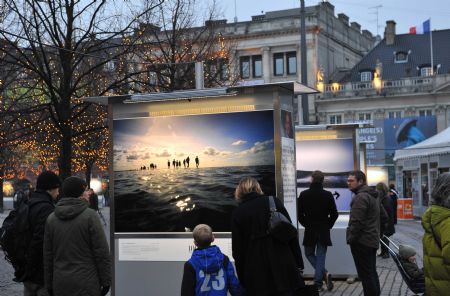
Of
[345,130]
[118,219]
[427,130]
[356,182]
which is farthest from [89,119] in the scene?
[427,130]

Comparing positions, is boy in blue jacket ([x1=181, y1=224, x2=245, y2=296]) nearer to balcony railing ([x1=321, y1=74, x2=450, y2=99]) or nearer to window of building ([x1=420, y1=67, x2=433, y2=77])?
balcony railing ([x1=321, y1=74, x2=450, y2=99])

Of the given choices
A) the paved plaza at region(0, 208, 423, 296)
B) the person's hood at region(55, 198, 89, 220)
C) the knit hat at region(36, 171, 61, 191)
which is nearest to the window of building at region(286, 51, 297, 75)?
the paved plaza at region(0, 208, 423, 296)

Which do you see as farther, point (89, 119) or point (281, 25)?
point (281, 25)

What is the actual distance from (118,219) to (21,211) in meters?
2.84

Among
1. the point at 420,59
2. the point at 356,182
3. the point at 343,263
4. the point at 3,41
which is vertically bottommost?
the point at 343,263

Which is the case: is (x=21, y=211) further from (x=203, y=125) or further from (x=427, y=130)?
(x=427, y=130)

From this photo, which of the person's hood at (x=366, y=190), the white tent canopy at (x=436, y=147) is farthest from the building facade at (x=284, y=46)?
the person's hood at (x=366, y=190)

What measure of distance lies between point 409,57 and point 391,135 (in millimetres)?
17095

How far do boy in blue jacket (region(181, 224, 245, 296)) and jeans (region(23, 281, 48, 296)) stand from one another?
1.50 m

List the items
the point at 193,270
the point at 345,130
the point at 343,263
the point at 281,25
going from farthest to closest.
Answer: the point at 281,25 < the point at 345,130 < the point at 343,263 < the point at 193,270

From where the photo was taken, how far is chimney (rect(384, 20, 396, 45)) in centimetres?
7525

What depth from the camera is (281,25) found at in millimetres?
73312

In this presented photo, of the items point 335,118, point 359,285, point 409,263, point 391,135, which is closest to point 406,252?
point 409,263

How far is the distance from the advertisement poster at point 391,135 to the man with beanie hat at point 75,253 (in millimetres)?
54182
